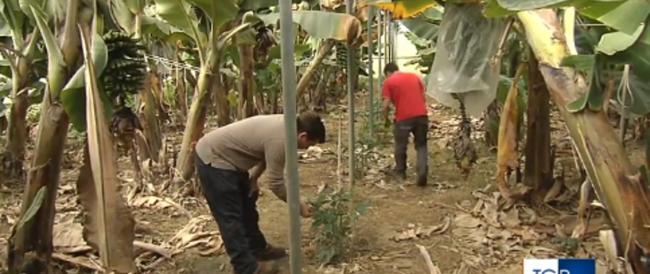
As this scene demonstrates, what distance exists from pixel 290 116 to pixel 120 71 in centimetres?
92

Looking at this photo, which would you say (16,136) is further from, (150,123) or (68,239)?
(68,239)

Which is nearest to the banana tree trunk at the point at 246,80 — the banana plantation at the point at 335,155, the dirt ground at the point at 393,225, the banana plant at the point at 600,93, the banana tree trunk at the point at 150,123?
the banana plantation at the point at 335,155

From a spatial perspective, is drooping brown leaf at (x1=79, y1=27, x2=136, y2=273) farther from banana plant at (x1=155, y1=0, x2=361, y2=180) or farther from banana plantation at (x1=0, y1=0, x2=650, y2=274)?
banana plant at (x1=155, y1=0, x2=361, y2=180)

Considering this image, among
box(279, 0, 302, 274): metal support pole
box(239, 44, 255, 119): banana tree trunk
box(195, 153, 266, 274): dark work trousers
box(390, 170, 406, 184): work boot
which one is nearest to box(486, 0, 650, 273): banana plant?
box(279, 0, 302, 274): metal support pole

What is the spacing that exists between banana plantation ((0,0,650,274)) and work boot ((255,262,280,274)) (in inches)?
0.9

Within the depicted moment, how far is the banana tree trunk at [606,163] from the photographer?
2.66 m

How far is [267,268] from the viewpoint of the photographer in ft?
14.5

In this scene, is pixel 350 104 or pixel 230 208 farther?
pixel 350 104

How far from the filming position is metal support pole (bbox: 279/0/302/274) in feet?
8.80

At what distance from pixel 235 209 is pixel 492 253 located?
1777 mm

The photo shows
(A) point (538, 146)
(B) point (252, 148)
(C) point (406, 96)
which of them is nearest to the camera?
(B) point (252, 148)

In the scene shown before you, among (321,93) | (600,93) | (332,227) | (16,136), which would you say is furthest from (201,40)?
(321,93)

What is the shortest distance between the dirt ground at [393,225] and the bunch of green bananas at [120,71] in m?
1.34

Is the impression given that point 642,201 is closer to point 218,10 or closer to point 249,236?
point 249,236
